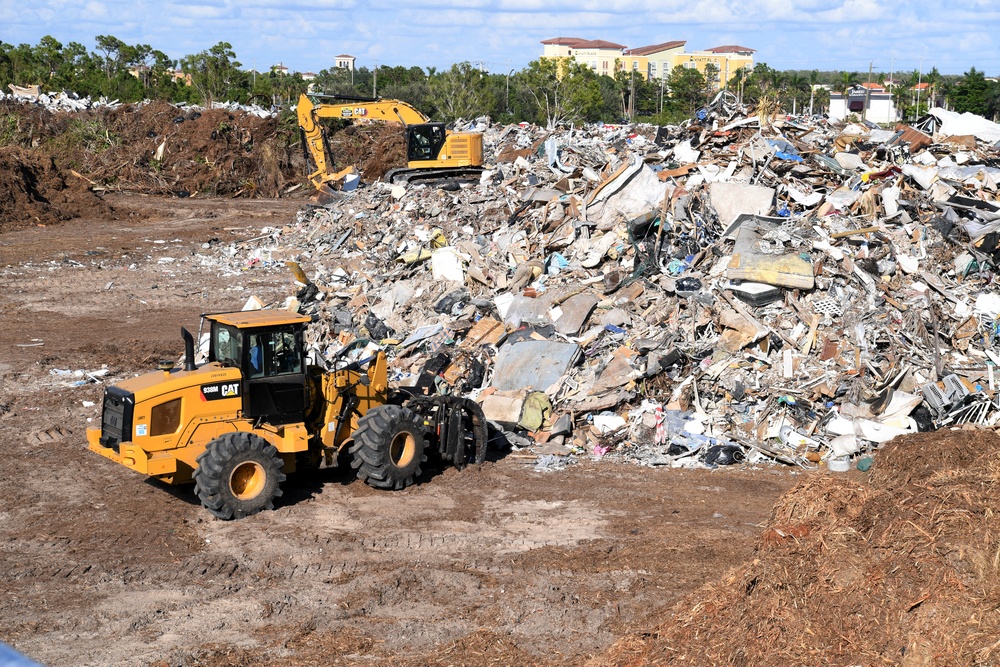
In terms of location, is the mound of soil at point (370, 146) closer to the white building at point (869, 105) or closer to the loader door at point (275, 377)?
the white building at point (869, 105)

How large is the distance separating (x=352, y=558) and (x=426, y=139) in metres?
17.8

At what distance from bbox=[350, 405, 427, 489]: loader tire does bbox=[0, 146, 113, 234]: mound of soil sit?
1981cm

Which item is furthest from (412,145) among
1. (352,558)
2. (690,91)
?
(690,91)

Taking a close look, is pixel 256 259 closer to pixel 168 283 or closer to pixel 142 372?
pixel 168 283

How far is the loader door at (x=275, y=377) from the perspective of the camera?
9.34 metres

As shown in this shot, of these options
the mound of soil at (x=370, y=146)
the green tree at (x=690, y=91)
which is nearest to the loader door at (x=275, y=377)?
the mound of soil at (x=370, y=146)

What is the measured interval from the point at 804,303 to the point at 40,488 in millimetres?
9278

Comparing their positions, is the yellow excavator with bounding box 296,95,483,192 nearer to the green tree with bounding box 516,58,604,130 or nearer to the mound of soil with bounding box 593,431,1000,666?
the mound of soil with bounding box 593,431,1000,666

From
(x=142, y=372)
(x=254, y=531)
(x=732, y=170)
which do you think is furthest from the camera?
(x=732, y=170)

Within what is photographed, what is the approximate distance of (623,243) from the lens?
15102 mm

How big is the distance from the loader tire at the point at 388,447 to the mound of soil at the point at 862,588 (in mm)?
4002

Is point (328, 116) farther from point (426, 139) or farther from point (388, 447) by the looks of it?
point (388, 447)

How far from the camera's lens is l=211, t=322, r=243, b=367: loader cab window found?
9.30 metres

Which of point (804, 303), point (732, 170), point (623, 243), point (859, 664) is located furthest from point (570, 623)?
point (732, 170)
